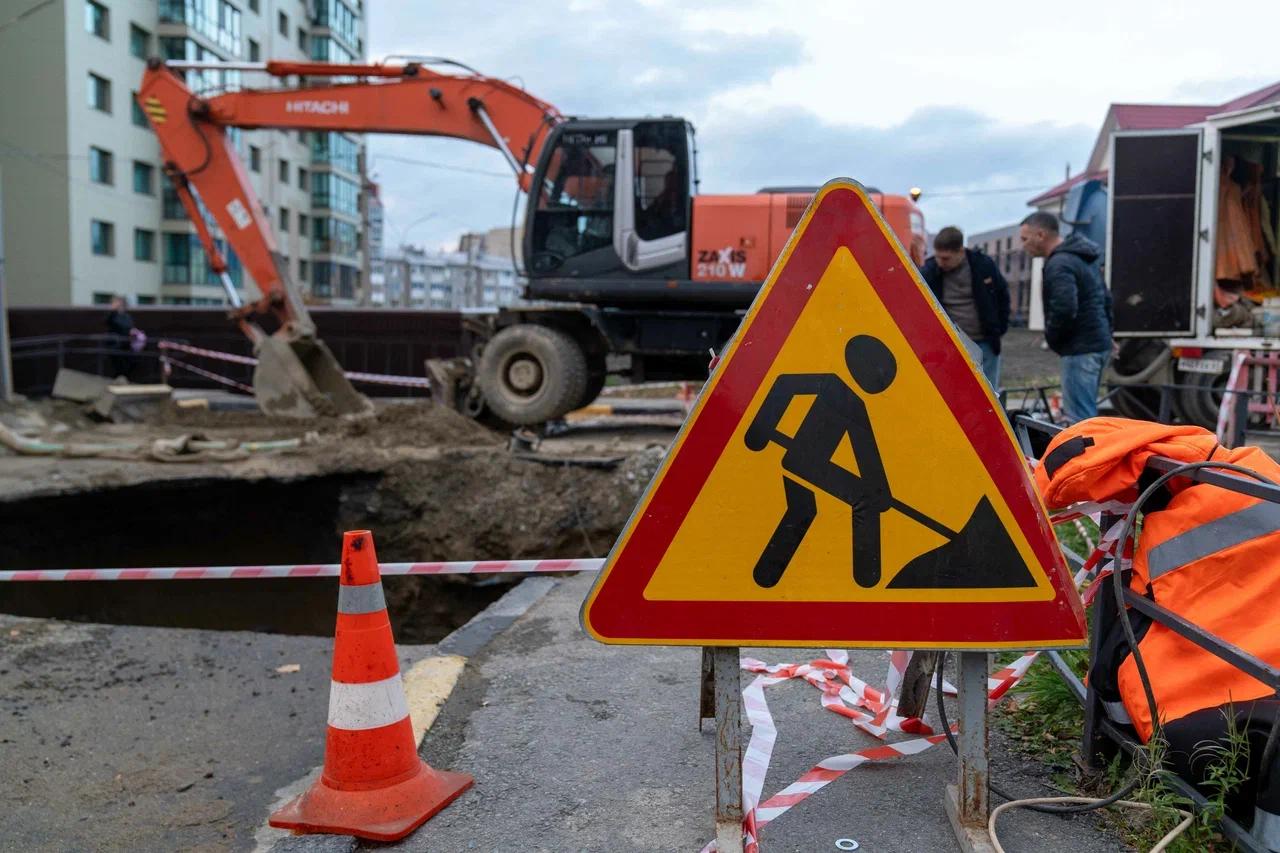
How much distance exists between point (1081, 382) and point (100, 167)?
42.2 metres

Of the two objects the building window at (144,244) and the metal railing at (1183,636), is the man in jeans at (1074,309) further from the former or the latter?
the building window at (144,244)

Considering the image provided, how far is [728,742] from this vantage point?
2.35m

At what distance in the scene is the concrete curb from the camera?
2.68 meters

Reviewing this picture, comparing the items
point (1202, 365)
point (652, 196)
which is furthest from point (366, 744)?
point (1202, 365)

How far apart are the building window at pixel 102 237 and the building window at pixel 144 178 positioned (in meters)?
2.71

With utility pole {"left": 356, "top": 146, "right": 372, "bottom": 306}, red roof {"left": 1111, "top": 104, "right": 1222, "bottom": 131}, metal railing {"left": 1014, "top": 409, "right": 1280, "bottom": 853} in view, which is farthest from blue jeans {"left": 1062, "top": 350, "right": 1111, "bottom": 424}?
utility pole {"left": 356, "top": 146, "right": 372, "bottom": 306}

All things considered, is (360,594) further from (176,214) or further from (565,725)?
(176,214)

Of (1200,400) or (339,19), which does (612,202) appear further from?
(339,19)

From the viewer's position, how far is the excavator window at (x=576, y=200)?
10352 mm

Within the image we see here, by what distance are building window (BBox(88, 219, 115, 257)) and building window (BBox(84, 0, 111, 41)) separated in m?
7.30

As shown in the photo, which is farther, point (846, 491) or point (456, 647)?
point (456, 647)

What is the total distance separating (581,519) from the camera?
31.9ft

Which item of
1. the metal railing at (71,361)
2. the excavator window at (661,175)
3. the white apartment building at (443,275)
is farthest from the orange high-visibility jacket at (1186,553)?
the white apartment building at (443,275)

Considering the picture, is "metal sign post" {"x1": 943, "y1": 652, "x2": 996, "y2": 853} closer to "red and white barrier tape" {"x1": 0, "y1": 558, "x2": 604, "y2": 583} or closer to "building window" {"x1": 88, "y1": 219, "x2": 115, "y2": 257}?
"red and white barrier tape" {"x1": 0, "y1": 558, "x2": 604, "y2": 583}
